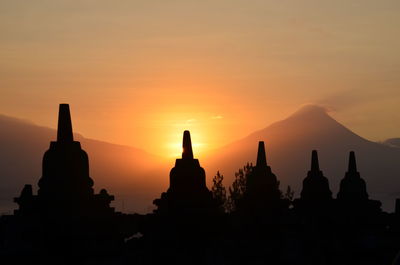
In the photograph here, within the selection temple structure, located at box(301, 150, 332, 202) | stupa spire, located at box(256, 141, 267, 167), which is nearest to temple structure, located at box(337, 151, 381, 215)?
temple structure, located at box(301, 150, 332, 202)

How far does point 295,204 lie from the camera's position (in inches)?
1254

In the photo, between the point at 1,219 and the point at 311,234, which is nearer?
the point at 1,219

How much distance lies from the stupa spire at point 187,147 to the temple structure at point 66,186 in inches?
81.3

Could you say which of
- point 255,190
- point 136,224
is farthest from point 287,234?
point 136,224

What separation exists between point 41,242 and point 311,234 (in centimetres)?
998

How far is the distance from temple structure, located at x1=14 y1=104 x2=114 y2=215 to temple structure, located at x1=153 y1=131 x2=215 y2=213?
131cm

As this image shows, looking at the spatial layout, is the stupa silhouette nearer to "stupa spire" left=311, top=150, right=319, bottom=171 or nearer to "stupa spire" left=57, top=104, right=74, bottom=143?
"stupa spire" left=311, top=150, right=319, bottom=171

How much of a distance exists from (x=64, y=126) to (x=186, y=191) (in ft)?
10.2

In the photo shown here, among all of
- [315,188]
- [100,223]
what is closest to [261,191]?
[315,188]

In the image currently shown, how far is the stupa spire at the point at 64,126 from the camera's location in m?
20.8

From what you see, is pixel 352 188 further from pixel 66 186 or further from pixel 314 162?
pixel 66 186

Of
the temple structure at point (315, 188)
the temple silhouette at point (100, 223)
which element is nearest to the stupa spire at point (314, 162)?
the temple structure at point (315, 188)

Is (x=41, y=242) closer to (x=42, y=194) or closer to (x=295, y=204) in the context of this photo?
(x=42, y=194)

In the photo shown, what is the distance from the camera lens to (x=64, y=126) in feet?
→ 68.6
